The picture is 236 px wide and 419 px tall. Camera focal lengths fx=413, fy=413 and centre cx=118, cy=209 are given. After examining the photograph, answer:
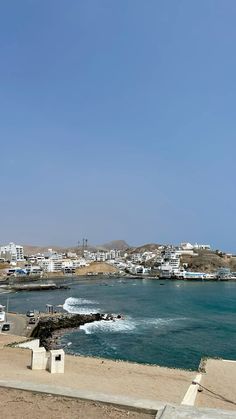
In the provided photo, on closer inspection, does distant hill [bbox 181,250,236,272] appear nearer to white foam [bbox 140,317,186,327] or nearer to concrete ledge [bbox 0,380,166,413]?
white foam [bbox 140,317,186,327]

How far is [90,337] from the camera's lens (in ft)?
104

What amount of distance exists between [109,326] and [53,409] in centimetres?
2970

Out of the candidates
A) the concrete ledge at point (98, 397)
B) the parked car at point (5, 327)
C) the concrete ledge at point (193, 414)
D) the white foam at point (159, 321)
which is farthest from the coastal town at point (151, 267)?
the concrete ledge at point (193, 414)

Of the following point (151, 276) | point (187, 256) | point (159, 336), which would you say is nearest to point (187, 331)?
point (159, 336)

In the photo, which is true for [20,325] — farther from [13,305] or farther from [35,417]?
[35,417]

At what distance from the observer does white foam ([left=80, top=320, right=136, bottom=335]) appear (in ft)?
113

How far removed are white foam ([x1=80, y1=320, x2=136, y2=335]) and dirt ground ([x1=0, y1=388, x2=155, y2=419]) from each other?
2598cm

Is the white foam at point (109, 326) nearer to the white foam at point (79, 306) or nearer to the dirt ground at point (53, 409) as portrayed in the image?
the white foam at point (79, 306)

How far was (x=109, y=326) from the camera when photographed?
36625 millimetres

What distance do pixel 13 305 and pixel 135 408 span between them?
50869 millimetres

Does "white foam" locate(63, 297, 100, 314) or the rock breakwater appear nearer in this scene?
the rock breakwater

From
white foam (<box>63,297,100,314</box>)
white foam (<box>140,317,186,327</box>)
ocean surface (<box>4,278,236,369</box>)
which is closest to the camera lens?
ocean surface (<box>4,278,236,369</box>)

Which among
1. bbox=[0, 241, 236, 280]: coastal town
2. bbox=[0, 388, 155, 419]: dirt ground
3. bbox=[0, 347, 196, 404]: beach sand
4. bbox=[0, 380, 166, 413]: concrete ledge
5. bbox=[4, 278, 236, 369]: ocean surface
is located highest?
bbox=[0, 241, 236, 280]: coastal town

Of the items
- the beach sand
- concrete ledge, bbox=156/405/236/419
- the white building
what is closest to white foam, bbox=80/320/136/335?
the beach sand
